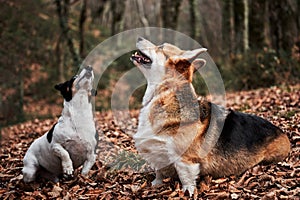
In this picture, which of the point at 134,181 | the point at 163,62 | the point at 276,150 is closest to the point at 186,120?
the point at 163,62

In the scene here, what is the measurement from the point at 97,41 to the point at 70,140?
23240 millimetres

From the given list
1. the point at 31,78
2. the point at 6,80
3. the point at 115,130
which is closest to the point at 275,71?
the point at 115,130

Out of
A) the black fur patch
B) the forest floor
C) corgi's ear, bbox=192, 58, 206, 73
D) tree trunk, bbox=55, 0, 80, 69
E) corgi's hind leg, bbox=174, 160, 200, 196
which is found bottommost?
the forest floor

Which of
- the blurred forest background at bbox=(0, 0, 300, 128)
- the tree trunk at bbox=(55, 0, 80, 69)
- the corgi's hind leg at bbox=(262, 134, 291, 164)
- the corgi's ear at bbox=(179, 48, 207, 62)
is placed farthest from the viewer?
the tree trunk at bbox=(55, 0, 80, 69)

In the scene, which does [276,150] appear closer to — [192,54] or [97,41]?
[192,54]

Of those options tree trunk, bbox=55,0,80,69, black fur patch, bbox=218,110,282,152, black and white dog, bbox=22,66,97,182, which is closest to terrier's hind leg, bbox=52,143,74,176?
black and white dog, bbox=22,66,97,182

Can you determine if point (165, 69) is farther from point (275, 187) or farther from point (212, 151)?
point (275, 187)

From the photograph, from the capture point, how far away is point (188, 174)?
187 inches

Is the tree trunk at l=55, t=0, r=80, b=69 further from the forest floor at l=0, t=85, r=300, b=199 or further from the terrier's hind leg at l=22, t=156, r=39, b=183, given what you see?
the terrier's hind leg at l=22, t=156, r=39, b=183

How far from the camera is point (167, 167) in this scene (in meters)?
4.94

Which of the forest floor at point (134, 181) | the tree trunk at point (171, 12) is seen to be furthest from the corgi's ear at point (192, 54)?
the tree trunk at point (171, 12)

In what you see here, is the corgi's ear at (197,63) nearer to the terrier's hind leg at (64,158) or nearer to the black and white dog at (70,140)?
the black and white dog at (70,140)

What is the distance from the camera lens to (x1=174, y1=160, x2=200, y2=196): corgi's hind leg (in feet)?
15.5

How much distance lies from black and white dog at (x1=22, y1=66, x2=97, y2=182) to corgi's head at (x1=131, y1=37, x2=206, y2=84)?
3.55 feet
